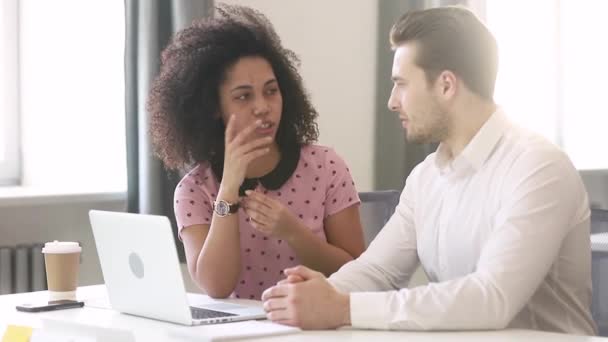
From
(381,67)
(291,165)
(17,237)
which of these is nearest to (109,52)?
(17,237)

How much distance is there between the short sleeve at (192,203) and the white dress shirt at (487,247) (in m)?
0.48

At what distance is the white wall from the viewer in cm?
429

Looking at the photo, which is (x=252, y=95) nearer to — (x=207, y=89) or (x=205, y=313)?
(x=207, y=89)

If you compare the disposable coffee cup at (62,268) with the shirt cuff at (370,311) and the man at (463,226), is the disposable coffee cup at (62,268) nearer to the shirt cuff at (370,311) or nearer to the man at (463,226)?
the man at (463,226)

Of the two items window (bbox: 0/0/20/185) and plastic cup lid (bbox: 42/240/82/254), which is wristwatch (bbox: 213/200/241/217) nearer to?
plastic cup lid (bbox: 42/240/82/254)

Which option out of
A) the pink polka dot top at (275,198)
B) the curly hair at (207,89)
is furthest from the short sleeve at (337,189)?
the curly hair at (207,89)

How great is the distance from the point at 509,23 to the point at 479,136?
3.40 metres

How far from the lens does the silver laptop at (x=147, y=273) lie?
6.46 feet

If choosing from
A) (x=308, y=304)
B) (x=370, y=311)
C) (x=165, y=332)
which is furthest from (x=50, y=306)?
(x=370, y=311)

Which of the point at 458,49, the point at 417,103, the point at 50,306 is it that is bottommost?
the point at 50,306

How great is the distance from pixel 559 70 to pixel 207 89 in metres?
3.19

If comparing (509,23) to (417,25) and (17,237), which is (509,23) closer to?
(17,237)

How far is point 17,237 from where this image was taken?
12.0 feet

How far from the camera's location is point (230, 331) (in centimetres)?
191
